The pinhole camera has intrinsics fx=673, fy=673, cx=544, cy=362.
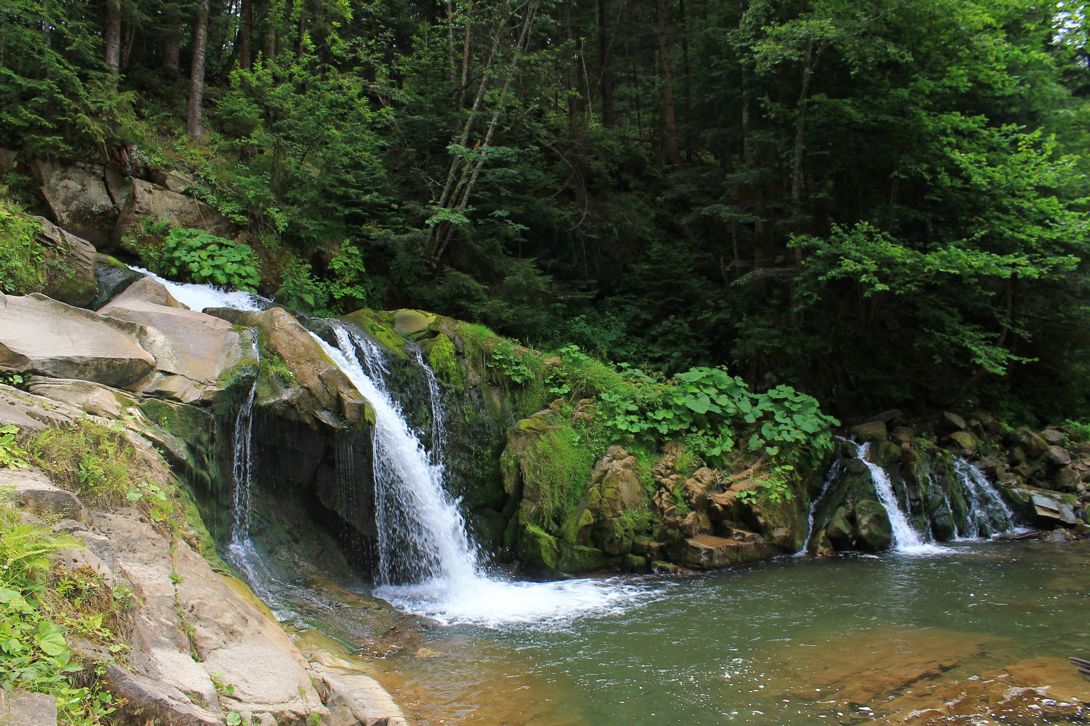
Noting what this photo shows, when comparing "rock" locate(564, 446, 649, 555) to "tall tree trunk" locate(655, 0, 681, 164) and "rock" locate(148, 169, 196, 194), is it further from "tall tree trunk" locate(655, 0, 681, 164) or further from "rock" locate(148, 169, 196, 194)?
"tall tree trunk" locate(655, 0, 681, 164)

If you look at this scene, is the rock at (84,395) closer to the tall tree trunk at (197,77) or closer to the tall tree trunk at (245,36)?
the tall tree trunk at (197,77)

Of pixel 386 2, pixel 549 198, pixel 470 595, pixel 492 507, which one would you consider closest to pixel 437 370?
pixel 492 507

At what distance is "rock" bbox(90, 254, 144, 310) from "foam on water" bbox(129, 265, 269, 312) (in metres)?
0.90

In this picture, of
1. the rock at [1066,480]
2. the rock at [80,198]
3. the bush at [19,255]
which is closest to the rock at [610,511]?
the bush at [19,255]

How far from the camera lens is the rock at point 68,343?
5895mm

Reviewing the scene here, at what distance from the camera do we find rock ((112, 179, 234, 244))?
10.7 metres

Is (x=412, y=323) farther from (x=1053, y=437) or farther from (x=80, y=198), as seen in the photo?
(x=1053, y=437)

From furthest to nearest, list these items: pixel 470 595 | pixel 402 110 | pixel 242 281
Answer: pixel 402 110, pixel 242 281, pixel 470 595

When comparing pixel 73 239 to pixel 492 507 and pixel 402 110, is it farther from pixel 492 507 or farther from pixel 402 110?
pixel 402 110

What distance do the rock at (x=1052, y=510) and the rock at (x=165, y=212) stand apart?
1443cm

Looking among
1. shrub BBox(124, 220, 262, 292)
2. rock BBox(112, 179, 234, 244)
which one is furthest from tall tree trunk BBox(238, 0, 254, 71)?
shrub BBox(124, 220, 262, 292)

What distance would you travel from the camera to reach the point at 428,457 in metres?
9.32

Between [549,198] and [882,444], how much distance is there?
331 inches

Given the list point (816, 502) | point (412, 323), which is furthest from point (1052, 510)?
point (412, 323)
